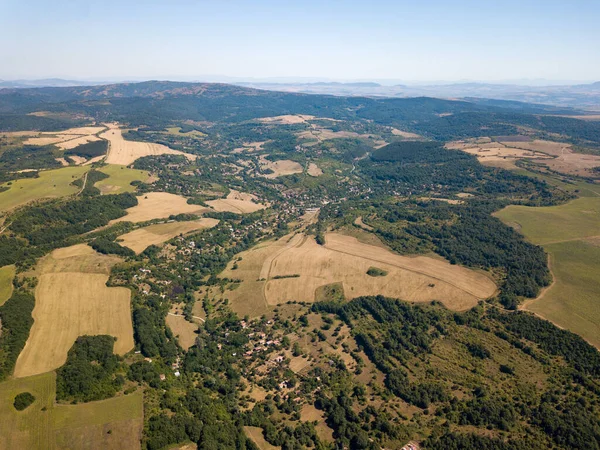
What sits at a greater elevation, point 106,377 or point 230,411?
point 106,377

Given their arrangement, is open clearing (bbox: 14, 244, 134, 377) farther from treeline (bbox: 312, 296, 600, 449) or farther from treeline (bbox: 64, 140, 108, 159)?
treeline (bbox: 64, 140, 108, 159)

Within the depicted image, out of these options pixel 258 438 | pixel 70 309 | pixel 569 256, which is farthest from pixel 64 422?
pixel 569 256

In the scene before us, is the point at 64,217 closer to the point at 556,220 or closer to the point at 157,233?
the point at 157,233

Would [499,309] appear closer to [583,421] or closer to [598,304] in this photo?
[598,304]

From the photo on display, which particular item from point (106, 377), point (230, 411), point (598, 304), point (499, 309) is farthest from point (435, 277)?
point (106, 377)

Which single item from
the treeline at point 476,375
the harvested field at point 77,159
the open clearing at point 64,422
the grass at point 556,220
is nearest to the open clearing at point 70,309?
the open clearing at point 64,422

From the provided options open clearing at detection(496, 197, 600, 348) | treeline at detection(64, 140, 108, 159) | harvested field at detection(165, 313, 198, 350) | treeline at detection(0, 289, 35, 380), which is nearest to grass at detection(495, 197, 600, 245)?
open clearing at detection(496, 197, 600, 348)
